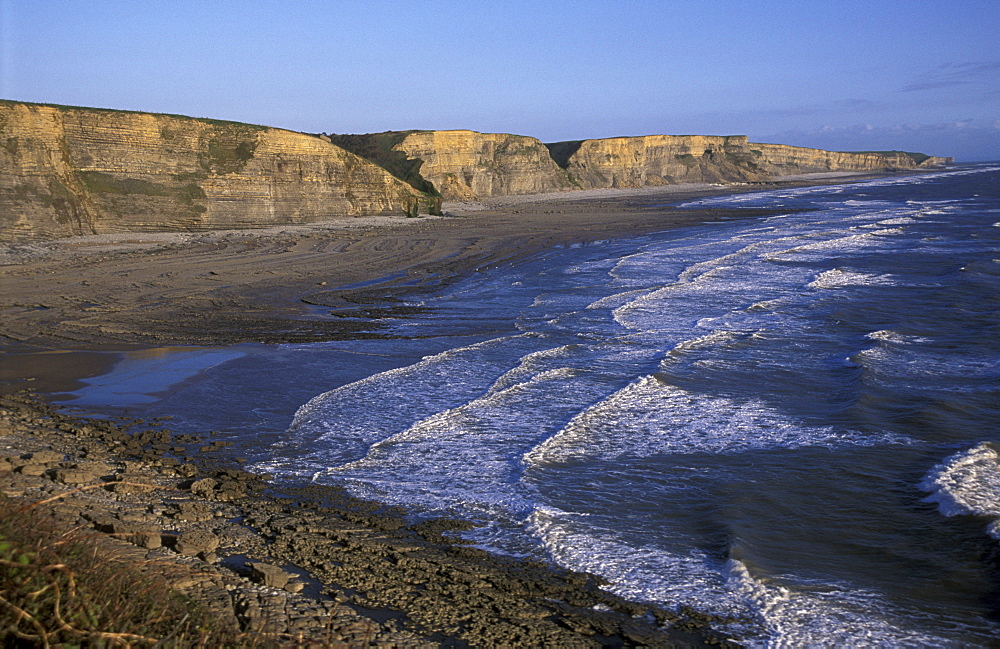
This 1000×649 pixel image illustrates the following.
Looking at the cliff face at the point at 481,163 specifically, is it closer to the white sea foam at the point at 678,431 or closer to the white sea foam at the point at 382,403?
the white sea foam at the point at 382,403

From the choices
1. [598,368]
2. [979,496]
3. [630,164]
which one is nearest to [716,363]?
[598,368]

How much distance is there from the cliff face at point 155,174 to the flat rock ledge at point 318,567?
28825 mm

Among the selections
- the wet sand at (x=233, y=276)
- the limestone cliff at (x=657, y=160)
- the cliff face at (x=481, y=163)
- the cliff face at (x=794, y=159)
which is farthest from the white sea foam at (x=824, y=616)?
the cliff face at (x=794, y=159)

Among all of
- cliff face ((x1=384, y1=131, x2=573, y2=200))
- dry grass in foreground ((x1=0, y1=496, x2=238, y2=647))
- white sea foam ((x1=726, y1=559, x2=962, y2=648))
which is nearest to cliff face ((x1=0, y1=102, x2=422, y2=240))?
cliff face ((x1=384, y1=131, x2=573, y2=200))

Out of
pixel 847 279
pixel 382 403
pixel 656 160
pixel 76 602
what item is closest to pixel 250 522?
pixel 76 602

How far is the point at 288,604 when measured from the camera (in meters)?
5.56

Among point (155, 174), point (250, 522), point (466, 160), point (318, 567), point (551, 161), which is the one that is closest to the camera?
point (318, 567)

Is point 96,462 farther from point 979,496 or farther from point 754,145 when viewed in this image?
point 754,145

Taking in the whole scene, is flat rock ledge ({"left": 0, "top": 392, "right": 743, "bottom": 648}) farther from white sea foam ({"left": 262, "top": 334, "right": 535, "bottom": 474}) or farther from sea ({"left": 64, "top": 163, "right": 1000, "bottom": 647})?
white sea foam ({"left": 262, "top": 334, "right": 535, "bottom": 474})

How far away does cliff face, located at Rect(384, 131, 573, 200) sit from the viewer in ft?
253

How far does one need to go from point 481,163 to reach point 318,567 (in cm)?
8320

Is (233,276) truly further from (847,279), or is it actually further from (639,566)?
(639,566)

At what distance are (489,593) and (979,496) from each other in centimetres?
544

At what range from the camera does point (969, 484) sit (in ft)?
27.8
